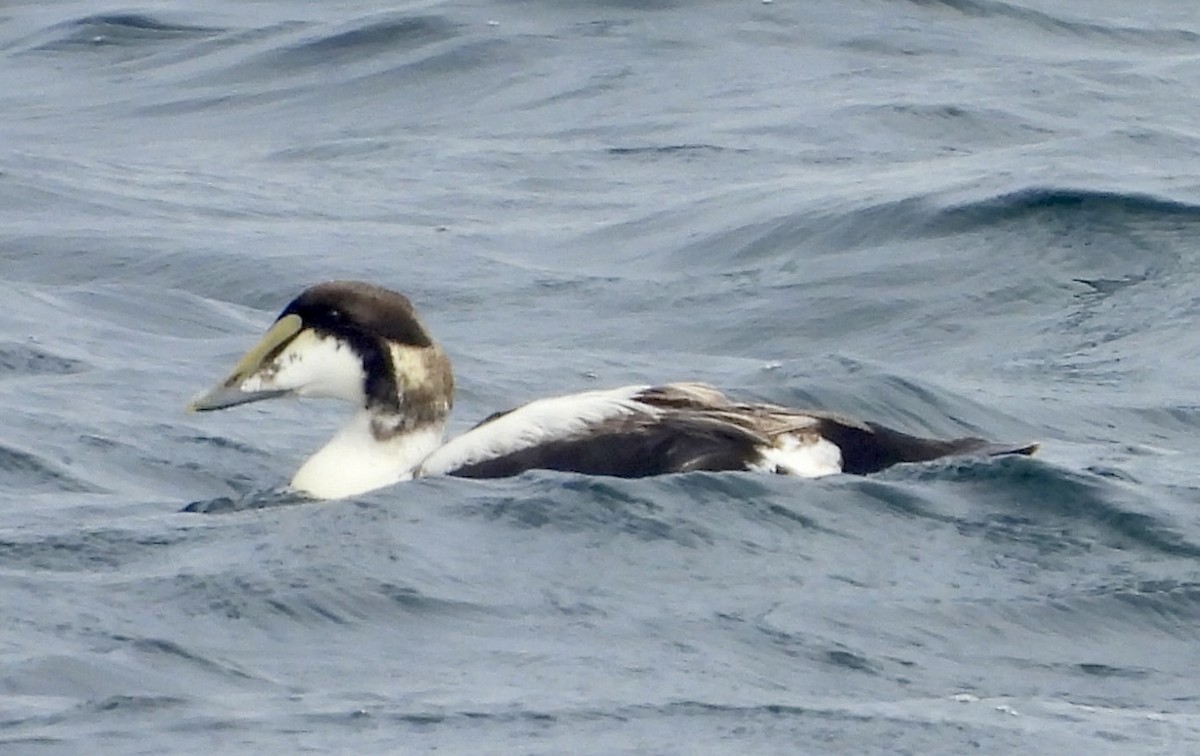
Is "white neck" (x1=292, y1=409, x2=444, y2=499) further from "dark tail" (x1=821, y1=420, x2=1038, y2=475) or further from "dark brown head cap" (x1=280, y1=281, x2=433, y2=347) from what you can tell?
"dark tail" (x1=821, y1=420, x2=1038, y2=475)

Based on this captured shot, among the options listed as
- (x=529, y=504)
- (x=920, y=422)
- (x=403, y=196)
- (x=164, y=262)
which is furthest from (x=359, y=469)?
(x=403, y=196)

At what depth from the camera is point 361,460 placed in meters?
9.17

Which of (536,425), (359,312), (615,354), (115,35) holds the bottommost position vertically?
(115,35)

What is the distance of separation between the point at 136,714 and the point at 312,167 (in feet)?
32.6

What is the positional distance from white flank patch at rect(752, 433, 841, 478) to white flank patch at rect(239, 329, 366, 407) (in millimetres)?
1425

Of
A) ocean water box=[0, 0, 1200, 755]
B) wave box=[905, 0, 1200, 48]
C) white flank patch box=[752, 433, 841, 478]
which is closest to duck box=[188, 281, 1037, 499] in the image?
white flank patch box=[752, 433, 841, 478]

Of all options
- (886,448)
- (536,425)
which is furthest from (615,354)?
(886,448)

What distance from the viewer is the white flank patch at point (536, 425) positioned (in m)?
8.63

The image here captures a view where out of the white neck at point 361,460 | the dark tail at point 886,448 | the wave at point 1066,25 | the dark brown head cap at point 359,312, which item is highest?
the dark brown head cap at point 359,312

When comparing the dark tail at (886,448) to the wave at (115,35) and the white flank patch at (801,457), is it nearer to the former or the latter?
the white flank patch at (801,457)

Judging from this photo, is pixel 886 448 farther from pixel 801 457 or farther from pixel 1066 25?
pixel 1066 25

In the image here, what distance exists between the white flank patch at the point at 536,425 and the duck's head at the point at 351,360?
0.34m

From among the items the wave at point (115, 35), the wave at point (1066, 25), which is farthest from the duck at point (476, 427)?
the wave at point (115, 35)

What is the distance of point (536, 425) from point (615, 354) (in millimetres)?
3416
